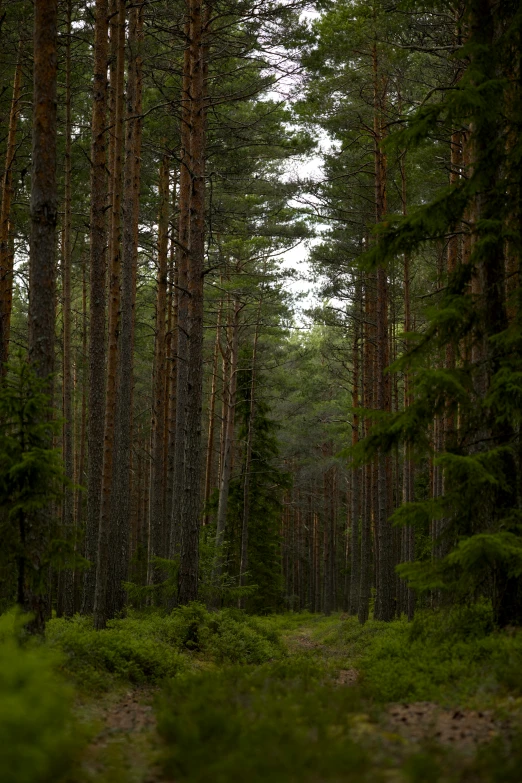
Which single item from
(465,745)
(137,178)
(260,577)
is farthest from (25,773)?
(260,577)

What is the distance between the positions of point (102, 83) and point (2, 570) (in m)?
8.99

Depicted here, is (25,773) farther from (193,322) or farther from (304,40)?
(304,40)

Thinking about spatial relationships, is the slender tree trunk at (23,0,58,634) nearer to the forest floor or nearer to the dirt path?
the forest floor

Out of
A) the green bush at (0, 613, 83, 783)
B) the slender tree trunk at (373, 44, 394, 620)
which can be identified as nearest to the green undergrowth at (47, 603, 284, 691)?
the green bush at (0, 613, 83, 783)

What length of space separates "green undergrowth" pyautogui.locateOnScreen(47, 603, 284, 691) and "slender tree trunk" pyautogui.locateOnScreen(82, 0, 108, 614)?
1657 mm

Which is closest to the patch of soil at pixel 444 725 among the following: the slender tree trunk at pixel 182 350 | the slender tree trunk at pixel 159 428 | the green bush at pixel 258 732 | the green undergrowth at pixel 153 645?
the green bush at pixel 258 732

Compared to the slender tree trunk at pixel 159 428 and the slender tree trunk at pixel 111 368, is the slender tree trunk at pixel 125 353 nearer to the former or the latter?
the slender tree trunk at pixel 111 368

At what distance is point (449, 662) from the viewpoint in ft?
24.7

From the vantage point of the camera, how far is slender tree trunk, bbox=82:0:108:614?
12641mm

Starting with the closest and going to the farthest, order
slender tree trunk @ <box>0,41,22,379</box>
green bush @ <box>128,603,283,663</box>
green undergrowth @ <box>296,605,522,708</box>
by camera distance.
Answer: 1. green undergrowth @ <box>296,605,522,708</box>
2. green bush @ <box>128,603,283,663</box>
3. slender tree trunk @ <box>0,41,22,379</box>

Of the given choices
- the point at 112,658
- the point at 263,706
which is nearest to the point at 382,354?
the point at 112,658

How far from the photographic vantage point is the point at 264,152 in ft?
62.6

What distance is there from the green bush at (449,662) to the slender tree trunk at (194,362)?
178 inches

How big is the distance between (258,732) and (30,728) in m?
1.55
